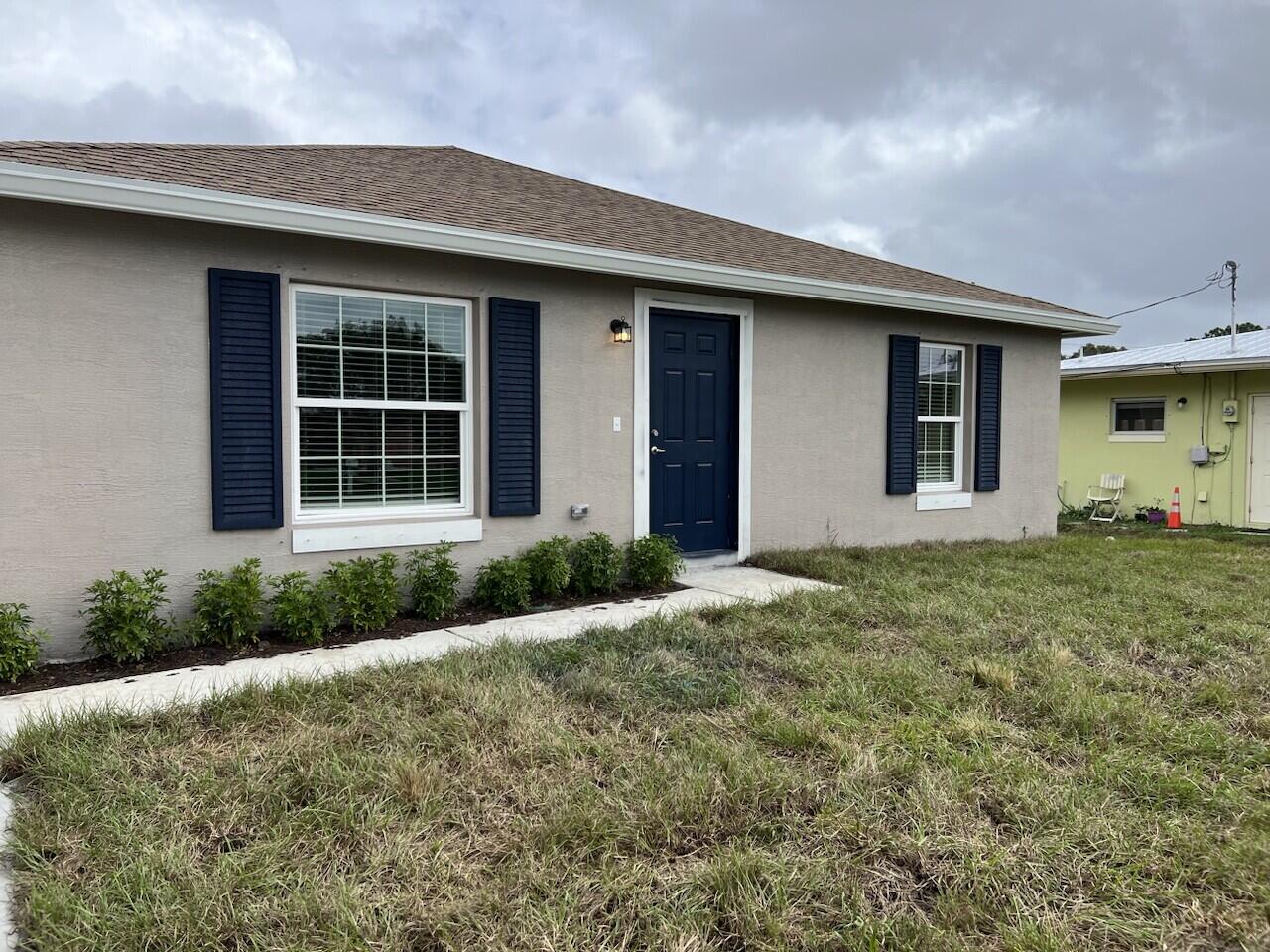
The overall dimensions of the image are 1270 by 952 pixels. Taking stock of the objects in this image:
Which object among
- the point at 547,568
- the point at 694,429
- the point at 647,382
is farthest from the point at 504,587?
the point at 694,429

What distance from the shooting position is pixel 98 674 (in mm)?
4055

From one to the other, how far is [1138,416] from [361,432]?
1313cm

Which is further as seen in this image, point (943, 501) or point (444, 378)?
point (943, 501)

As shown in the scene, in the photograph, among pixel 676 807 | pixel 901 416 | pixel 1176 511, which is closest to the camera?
pixel 676 807

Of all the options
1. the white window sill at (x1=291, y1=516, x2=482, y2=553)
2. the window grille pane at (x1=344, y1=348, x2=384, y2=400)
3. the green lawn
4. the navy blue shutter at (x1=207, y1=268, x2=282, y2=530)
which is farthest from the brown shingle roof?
the green lawn

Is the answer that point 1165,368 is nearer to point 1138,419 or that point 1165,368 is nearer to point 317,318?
point 1138,419

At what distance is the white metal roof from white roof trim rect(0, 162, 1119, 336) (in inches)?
263

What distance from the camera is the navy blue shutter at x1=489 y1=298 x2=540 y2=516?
557 cm

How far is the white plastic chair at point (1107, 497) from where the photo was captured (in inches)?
523

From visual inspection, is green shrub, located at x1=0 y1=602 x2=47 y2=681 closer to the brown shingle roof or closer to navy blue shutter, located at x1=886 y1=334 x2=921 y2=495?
the brown shingle roof

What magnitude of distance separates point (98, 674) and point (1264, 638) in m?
6.34

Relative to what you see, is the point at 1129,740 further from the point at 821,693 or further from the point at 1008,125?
the point at 1008,125

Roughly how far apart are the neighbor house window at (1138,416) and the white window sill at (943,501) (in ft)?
22.4

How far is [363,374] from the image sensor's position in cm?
525
